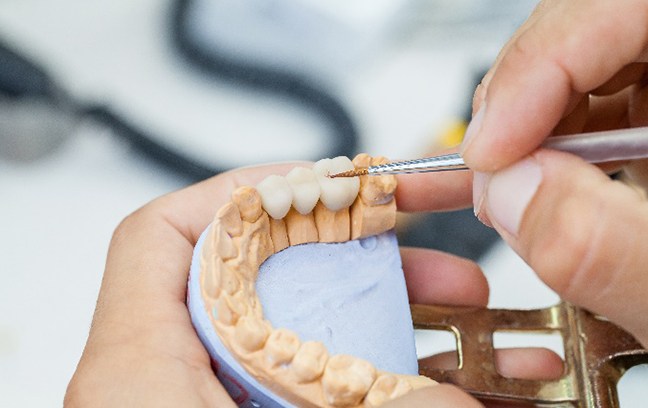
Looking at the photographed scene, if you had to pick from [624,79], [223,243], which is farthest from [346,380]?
[624,79]

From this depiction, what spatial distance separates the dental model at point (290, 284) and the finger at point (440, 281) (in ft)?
0.45

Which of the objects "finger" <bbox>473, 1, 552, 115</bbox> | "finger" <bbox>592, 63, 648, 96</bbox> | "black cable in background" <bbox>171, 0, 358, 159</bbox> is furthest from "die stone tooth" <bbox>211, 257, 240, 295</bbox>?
"black cable in background" <bbox>171, 0, 358, 159</bbox>

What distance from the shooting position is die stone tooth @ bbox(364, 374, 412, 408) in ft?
1.89

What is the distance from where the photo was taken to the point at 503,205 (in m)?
0.54

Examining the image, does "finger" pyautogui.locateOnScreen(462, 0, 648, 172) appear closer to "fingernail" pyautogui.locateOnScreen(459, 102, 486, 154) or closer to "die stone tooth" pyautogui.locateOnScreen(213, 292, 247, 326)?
"fingernail" pyautogui.locateOnScreen(459, 102, 486, 154)

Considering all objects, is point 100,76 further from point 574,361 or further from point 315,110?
point 574,361

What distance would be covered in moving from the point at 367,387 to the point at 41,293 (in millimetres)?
513

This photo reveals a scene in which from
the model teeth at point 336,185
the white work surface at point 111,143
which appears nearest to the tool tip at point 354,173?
the model teeth at point 336,185

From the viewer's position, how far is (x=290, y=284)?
2.13ft

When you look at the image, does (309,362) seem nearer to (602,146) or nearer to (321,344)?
(321,344)

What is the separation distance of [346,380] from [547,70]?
9.6 inches

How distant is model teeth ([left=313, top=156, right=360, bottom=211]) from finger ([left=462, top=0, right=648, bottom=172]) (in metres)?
0.14

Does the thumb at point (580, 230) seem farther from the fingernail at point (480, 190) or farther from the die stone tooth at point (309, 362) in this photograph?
the die stone tooth at point (309, 362)

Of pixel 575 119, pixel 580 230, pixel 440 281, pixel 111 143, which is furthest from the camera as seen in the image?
pixel 111 143
